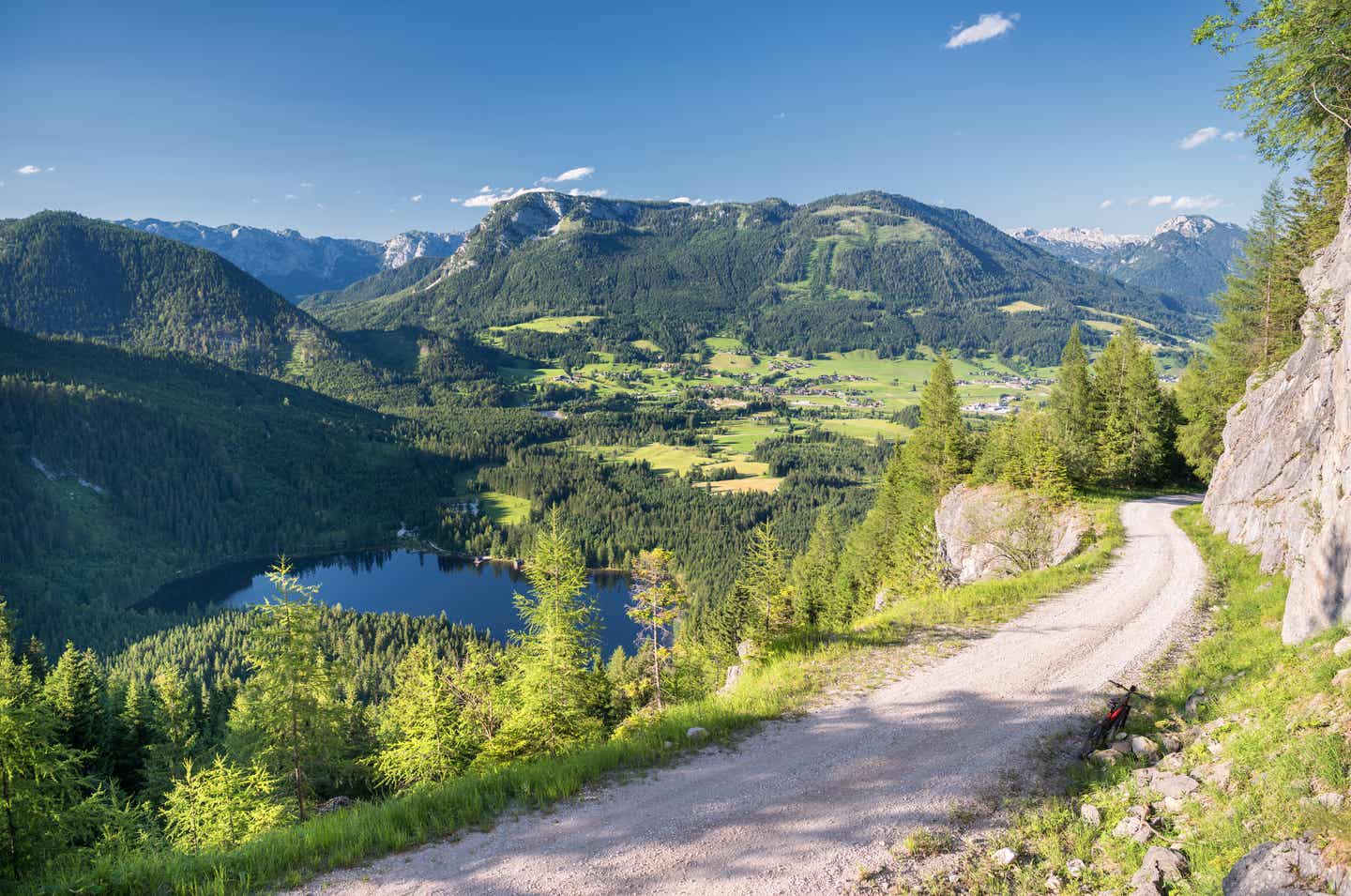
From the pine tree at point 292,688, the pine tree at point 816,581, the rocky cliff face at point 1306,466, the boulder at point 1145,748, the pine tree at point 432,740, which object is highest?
the rocky cliff face at point 1306,466

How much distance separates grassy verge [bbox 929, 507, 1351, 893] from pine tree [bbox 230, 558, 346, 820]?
24180mm

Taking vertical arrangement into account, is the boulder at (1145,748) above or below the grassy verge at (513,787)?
above

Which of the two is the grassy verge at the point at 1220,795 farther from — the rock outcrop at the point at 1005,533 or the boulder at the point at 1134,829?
the rock outcrop at the point at 1005,533

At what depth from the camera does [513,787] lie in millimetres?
12758

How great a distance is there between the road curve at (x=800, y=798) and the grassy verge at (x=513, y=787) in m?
0.59

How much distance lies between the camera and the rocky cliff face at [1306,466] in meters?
14.7

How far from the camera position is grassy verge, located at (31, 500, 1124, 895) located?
396 inches

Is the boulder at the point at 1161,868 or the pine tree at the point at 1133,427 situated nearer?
the boulder at the point at 1161,868

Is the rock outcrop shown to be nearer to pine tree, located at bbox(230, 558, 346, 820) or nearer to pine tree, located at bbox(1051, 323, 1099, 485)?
pine tree, located at bbox(1051, 323, 1099, 485)

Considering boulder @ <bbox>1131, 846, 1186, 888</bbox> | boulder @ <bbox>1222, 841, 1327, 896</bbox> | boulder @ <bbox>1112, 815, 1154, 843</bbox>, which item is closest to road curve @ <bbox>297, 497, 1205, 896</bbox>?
boulder @ <bbox>1112, 815, 1154, 843</bbox>

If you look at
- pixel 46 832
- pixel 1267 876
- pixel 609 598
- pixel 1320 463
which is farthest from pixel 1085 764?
pixel 609 598

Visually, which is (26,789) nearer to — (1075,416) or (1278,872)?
(1278,872)

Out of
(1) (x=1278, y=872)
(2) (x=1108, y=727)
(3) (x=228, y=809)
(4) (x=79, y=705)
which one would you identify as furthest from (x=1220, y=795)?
(4) (x=79, y=705)

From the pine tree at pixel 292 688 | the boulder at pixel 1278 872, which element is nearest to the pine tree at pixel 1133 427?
the boulder at pixel 1278 872
